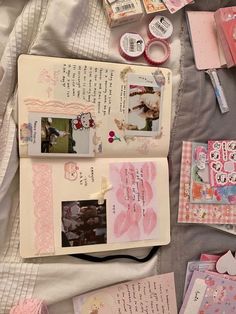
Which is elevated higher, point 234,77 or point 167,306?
point 234,77

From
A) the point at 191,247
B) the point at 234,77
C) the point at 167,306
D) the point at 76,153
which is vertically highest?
the point at 234,77

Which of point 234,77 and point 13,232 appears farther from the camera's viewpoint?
point 234,77

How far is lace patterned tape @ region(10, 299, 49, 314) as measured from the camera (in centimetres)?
90

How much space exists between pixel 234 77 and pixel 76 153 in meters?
0.41

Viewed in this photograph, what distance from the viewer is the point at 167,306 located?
1.01 metres

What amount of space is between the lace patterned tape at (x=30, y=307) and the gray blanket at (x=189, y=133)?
0.27m

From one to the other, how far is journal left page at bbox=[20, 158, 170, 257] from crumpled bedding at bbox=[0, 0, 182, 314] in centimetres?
3

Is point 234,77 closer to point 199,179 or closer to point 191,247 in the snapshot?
point 199,179

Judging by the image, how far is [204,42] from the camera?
1036mm

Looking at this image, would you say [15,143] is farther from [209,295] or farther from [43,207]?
[209,295]

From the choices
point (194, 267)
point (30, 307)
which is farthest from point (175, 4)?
point (30, 307)

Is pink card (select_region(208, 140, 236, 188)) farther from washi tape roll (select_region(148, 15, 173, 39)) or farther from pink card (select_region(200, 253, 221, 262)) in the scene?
washi tape roll (select_region(148, 15, 173, 39))

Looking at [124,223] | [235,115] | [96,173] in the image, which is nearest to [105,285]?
[124,223]

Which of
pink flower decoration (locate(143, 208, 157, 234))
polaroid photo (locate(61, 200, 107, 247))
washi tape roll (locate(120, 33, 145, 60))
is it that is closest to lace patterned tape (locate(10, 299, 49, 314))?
polaroid photo (locate(61, 200, 107, 247))
